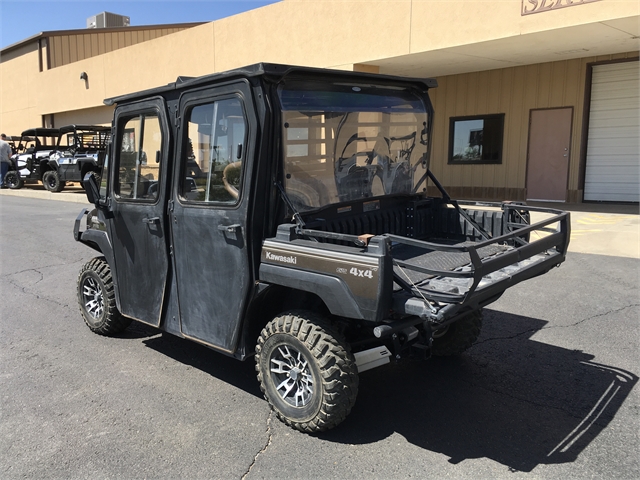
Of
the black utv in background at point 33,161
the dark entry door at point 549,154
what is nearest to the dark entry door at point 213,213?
the dark entry door at point 549,154

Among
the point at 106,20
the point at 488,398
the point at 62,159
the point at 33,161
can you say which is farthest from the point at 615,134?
the point at 106,20

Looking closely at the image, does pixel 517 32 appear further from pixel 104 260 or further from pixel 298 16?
pixel 104 260

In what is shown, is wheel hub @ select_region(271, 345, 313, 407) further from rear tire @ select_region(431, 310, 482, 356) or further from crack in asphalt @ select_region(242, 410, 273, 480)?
rear tire @ select_region(431, 310, 482, 356)

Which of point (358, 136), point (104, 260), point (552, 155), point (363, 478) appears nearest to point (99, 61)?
point (552, 155)

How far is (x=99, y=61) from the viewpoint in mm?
22766

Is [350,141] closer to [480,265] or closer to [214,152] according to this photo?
[214,152]

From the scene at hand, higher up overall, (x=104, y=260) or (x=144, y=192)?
(x=144, y=192)

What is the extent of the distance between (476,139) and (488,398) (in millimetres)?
12479

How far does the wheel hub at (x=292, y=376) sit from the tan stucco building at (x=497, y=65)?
8.53 metres

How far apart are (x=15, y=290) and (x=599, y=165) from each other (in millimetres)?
12709

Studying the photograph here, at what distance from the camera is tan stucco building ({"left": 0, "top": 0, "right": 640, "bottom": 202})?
10.3 m

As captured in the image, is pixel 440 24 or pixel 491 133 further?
pixel 491 133

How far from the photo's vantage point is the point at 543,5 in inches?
374

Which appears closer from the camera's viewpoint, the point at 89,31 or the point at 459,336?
the point at 459,336
